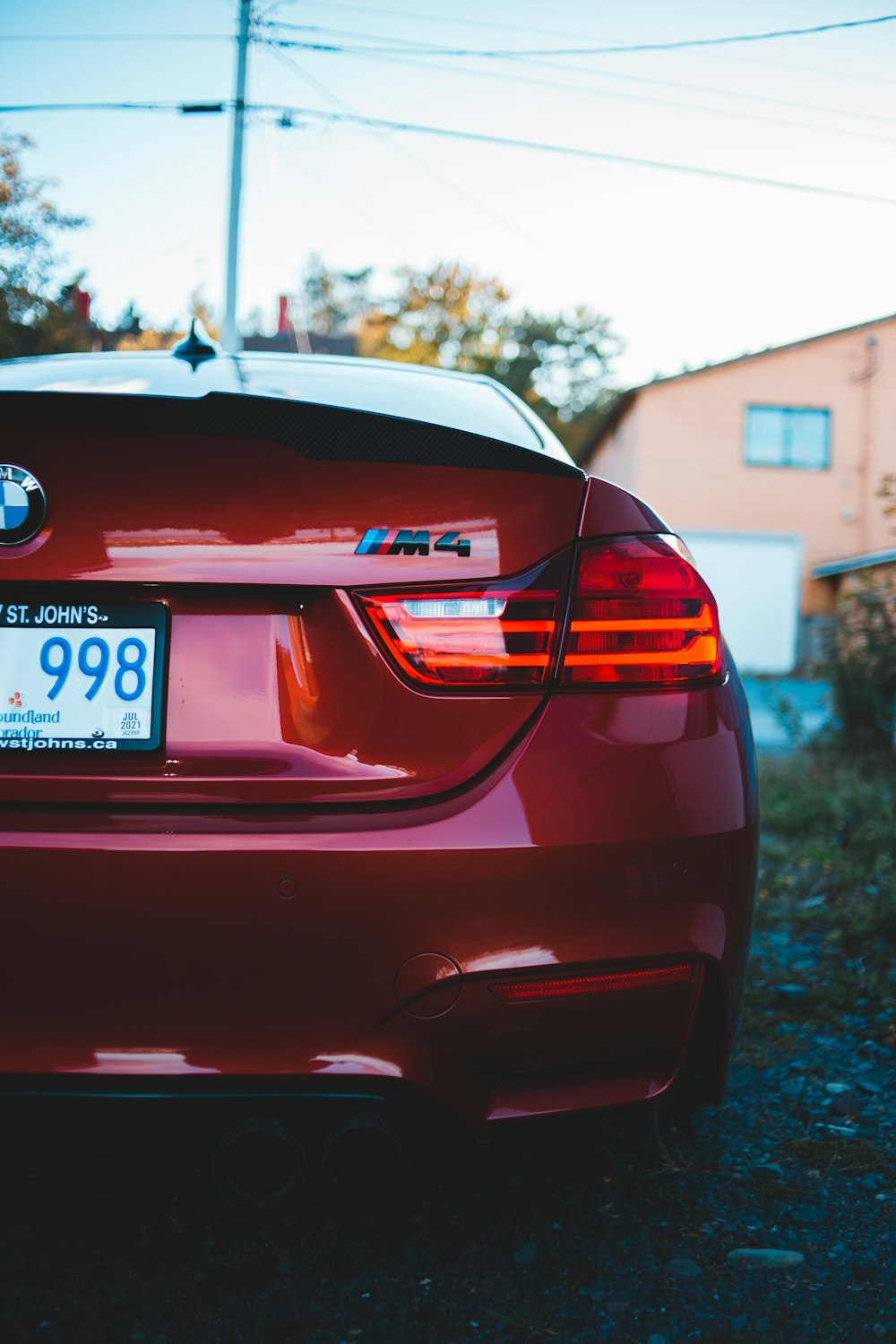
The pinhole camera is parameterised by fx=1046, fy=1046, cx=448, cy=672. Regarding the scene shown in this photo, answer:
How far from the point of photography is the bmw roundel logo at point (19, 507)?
1.43 metres

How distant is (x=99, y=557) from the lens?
4.69 ft

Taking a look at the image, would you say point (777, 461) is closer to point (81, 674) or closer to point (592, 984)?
point (592, 984)

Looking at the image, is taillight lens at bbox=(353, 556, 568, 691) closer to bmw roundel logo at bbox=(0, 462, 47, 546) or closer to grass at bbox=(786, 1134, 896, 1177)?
bmw roundel logo at bbox=(0, 462, 47, 546)

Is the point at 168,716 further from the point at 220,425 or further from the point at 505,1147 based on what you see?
the point at 505,1147

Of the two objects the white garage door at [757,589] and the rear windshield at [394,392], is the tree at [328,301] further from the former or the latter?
the rear windshield at [394,392]

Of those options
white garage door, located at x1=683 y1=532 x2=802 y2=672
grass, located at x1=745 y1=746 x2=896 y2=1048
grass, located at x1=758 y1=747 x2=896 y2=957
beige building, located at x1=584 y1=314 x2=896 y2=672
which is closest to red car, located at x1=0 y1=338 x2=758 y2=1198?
grass, located at x1=745 y1=746 x2=896 y2=1048

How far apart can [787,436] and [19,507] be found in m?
24.4

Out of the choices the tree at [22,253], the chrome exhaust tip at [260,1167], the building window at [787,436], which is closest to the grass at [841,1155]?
the chrome exhaust tip at [260,1167]

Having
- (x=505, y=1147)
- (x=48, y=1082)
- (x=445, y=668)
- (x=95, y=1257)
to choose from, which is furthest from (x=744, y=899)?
(x=95, y=1257)

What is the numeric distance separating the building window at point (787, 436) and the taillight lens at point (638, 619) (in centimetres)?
2345

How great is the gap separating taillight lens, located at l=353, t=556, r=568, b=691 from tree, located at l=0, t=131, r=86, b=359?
6.43 metres

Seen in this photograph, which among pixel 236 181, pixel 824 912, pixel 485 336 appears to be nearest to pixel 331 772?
pixel 824 912

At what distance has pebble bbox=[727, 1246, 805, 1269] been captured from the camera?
171 cm

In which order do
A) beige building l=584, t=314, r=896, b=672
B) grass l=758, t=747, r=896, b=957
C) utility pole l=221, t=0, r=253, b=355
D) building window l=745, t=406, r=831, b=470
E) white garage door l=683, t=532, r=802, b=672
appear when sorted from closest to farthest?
grass l=758, t=747, r=896, b=957 → utility pole l=221, t=0, r=253, b=355 → white garage door l=683, t=532, r=802, b=672 → beige building l=584, t=314, r=896, b=672 → building window l=745, t=406, r=831, b=470
